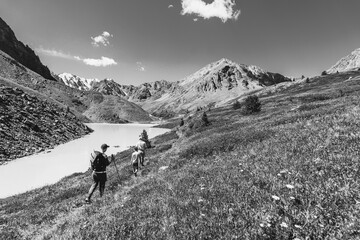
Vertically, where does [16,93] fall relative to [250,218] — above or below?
above

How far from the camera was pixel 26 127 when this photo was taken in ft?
163

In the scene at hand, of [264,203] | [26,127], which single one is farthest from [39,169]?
[264,203]

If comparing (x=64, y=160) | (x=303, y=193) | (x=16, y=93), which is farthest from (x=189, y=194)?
(x=16, y=93)

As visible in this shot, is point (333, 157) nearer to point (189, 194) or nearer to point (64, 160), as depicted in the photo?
point (189, 194)

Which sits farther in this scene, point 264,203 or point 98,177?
point 98,177

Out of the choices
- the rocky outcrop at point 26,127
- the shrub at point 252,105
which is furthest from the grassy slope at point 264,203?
the rocky outcrop at point 26,127

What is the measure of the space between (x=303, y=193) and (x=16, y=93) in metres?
73.8

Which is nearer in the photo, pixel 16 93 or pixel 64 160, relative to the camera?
pixel 64 160

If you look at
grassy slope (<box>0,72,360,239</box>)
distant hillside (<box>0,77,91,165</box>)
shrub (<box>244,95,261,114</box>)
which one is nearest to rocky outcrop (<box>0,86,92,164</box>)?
distant hillside (<box>0,77,91,165</box>)

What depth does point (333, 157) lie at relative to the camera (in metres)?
6.31

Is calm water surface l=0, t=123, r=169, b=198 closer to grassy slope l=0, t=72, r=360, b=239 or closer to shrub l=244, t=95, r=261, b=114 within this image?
grassy slope l=0, t=72, r=360, b=239

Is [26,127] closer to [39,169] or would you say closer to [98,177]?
[39,169]

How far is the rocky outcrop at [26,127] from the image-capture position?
136 ft

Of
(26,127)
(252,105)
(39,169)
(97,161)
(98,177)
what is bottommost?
(39,169)
